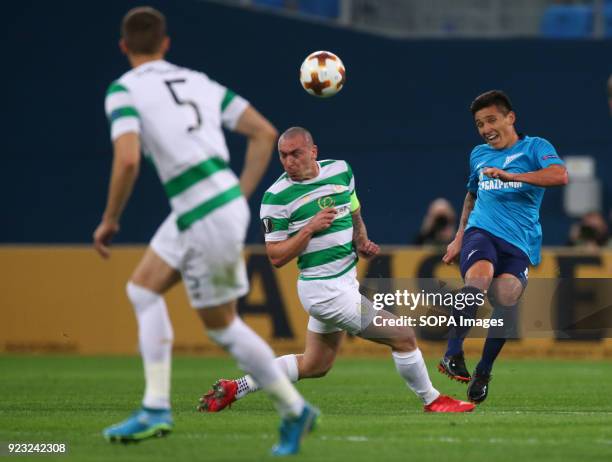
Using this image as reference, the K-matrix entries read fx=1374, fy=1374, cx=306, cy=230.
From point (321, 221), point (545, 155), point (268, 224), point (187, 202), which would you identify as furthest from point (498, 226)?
point (187, 202)

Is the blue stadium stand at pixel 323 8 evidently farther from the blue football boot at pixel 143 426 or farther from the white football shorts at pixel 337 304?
the blue football boot at pixel 143 426

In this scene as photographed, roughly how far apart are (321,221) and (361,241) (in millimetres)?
509

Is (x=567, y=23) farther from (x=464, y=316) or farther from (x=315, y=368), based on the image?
(x=315, y=368)

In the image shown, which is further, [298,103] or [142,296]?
[298,103]

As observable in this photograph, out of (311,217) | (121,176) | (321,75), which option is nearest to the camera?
(121,176)

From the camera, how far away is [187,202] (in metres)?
6.95

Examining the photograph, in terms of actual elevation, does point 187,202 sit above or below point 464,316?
above

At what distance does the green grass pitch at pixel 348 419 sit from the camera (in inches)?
281

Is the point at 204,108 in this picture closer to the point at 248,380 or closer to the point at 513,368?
the point at 248,380

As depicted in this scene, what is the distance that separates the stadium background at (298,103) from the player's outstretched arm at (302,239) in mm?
13237

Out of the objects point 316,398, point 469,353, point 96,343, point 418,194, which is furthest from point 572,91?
point 316,398

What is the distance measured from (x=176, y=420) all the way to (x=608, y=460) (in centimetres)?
322

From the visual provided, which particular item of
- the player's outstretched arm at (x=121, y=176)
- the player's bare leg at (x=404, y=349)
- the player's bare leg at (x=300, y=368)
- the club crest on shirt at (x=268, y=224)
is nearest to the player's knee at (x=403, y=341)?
the player's bare leg at (x=404, y=349)

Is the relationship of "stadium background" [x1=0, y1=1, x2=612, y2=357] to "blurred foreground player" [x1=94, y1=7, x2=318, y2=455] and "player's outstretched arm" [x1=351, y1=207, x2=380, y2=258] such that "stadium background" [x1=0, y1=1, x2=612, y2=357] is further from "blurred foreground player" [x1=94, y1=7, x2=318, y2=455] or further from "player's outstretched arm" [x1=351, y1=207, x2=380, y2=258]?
"blurred foreground player" [x1=94, y1=7, x2=318, y2=455]
